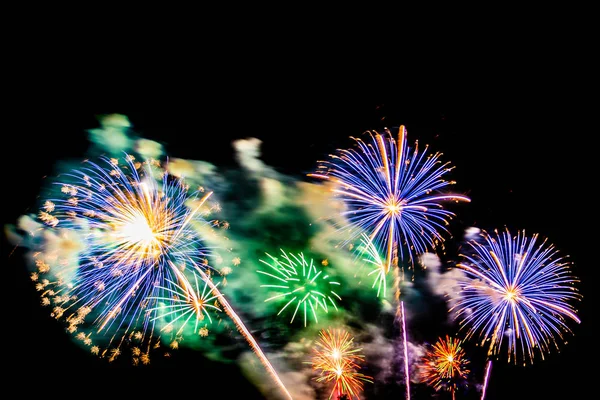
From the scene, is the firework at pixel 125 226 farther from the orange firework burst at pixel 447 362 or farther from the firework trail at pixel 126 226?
the orange firework burst at pixel 447 362

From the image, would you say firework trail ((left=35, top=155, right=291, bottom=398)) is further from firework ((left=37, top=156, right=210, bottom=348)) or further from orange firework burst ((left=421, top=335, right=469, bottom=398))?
orange firework burst ((left=421, top=335, right=469, bottom=398))

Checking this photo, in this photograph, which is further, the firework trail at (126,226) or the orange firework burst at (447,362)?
the orange firework burst at (447,362)

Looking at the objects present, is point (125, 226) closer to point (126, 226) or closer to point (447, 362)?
point (126, 226)

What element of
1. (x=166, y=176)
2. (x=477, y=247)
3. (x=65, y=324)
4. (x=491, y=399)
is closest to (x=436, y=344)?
(x=477, y=247)

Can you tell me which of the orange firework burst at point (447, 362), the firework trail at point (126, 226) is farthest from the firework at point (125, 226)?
the orange firework burst at point (447, 362)

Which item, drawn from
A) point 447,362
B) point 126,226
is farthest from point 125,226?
point 447,362

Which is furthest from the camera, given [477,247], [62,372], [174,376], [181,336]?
[181,336]

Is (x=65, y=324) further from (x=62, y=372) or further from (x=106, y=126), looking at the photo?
(x=106, y=126)

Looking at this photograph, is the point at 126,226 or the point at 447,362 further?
the point at 447,362

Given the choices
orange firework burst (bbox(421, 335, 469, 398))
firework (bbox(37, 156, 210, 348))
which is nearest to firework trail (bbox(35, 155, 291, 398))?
firework (bbox(37, 156, 210, 348))
